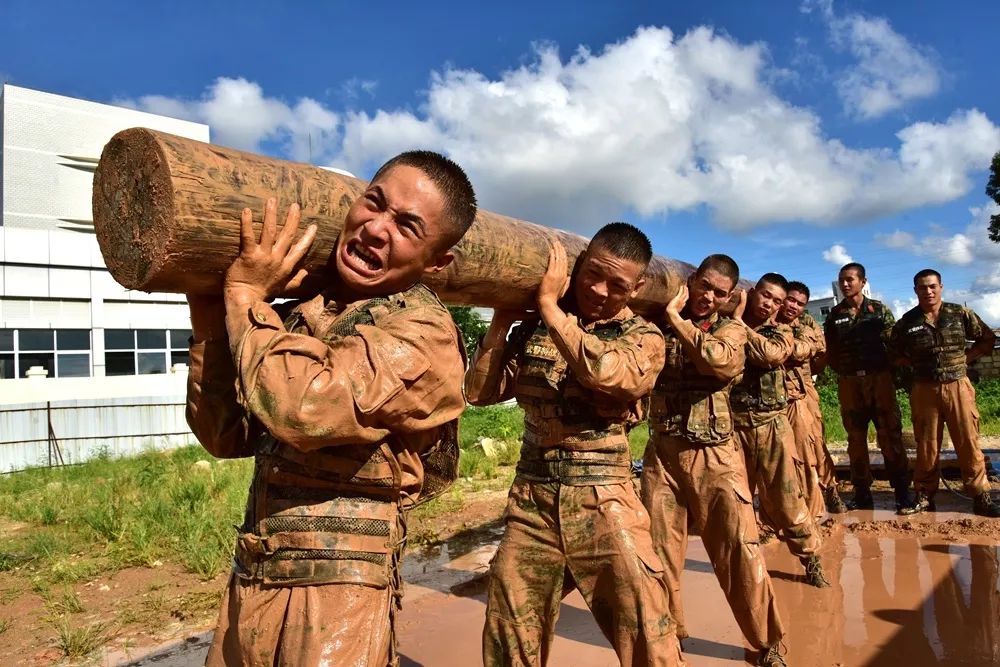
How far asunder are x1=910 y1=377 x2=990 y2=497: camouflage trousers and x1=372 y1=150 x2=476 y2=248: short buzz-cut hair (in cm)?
688

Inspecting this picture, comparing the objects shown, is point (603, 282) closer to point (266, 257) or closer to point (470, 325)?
point (266, 257)

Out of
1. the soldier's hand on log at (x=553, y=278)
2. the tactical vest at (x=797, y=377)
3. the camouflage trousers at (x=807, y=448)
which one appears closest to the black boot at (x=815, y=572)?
the camouflage trousers at (x=807, y=448)

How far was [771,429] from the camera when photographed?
5.21 metres

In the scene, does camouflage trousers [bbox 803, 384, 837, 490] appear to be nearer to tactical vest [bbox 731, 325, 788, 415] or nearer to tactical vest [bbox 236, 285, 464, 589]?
tactical vest [bbox 731, 325, 788, 415]

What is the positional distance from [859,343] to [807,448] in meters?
2.04

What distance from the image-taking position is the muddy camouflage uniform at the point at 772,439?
193 inches

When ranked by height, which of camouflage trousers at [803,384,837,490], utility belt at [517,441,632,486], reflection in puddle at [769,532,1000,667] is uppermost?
utility belt at [517,441,632,486]

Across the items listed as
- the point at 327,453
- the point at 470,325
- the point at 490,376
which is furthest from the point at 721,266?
the point at 470,325

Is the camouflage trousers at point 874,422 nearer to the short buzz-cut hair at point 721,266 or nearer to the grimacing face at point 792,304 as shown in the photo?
the grimacing face at point 792,304

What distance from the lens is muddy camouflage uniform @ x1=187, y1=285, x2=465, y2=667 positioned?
154 centimetres

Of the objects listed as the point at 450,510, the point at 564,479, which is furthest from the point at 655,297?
the point at 450,510

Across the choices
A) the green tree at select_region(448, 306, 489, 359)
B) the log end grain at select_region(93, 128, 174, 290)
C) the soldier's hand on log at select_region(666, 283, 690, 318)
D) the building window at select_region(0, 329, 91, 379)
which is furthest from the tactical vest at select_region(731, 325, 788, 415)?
the building window at select_region(0, 329, 91, 379)

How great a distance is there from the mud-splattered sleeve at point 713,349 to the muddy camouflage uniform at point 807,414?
219cm

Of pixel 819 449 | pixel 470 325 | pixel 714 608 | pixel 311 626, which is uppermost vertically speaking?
pixel 470 325
